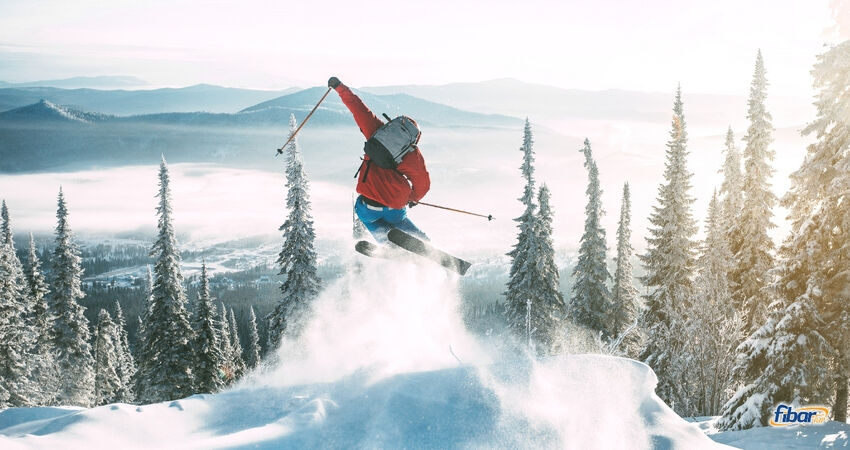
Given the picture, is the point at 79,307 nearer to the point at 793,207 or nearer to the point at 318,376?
the point at 318,376

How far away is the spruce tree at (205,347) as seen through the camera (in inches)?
1289

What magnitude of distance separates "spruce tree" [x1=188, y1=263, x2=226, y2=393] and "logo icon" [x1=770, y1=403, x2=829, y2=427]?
2906cm

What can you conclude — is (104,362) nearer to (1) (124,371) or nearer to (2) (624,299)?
(1) (124,371)

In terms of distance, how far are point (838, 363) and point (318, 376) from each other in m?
14.6

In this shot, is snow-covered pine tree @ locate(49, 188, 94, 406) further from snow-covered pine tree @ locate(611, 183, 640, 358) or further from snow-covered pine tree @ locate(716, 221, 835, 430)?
snow-covered pine tree @ locate(716, 221, 835, 430)

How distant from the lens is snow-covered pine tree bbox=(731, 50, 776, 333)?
2475cm

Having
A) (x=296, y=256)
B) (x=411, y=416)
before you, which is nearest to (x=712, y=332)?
(x=411, y=416)

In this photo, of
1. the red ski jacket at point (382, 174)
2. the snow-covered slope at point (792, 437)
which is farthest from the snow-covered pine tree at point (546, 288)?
the red ski jacket at point (382, 174)

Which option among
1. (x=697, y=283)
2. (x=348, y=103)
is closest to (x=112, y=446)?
(x=348, y=103)

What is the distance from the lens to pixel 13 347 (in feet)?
101

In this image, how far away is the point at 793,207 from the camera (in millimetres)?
15906

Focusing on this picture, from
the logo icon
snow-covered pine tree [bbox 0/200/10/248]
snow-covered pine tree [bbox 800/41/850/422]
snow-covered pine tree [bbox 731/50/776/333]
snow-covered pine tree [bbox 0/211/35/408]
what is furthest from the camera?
snow-covered pine tree [bbox 0/200/10/248]

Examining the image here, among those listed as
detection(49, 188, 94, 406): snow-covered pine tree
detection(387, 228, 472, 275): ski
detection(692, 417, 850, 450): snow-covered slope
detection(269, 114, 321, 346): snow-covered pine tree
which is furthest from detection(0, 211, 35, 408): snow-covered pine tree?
detection(692, 417, 850, 450): snow-covered slope

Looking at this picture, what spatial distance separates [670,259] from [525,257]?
7752 mm
